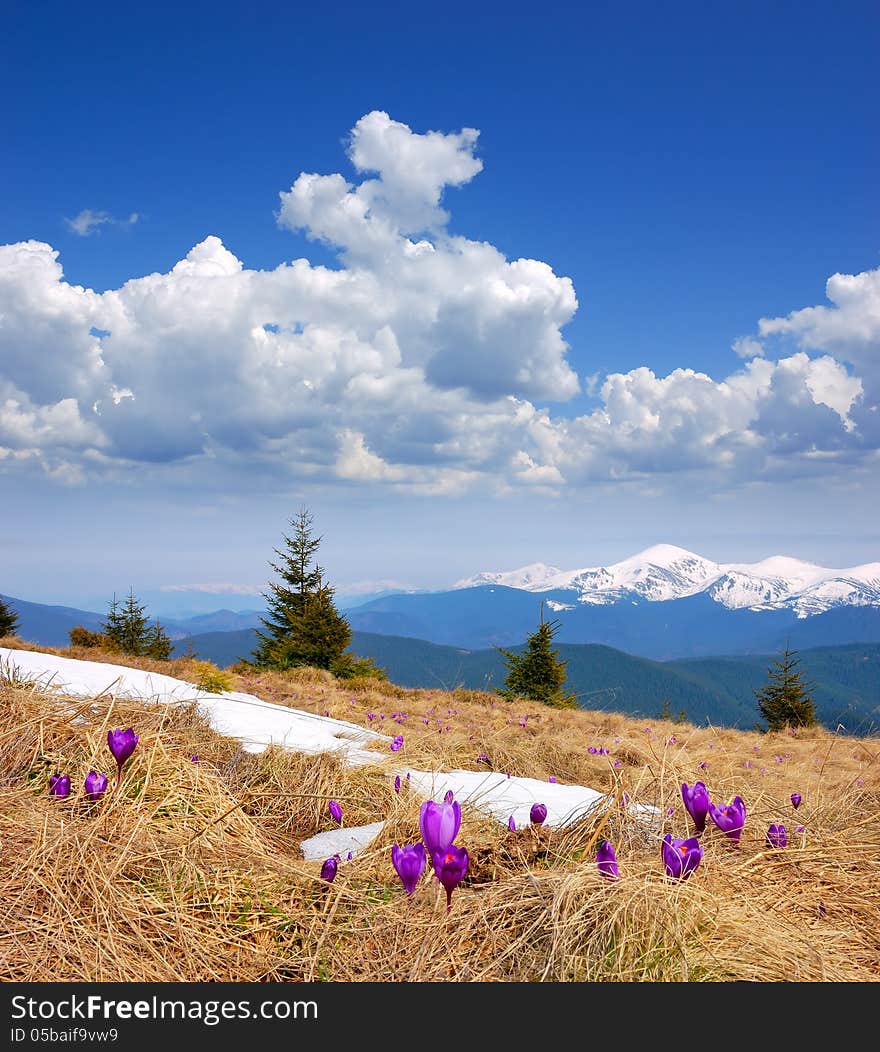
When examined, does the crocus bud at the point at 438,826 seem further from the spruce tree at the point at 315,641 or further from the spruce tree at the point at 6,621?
the spruce tree at the point at 6,621

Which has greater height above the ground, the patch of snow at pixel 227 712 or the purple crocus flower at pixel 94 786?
the purple crocus flower at pixel 94 786

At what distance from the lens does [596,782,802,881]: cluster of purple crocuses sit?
1.92 metres

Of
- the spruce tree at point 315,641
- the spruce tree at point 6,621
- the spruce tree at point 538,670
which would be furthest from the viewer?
the spruce tree at point 6,621

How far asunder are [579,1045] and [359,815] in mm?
2072

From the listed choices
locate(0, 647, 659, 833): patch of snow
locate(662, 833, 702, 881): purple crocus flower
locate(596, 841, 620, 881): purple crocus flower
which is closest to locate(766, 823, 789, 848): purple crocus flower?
locate(0, 647, 659, 833): patch of snow

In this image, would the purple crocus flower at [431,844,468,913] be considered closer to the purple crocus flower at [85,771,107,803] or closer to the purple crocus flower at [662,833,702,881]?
the purple crocus flower at [662,833,702,881]

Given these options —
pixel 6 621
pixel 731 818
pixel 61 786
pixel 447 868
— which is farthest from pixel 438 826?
pixel 6 621

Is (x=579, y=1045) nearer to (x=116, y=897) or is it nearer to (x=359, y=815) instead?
(x=116, y=897)

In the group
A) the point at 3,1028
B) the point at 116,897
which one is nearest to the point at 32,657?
the point at 116,897

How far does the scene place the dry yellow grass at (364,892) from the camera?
1.76 meters

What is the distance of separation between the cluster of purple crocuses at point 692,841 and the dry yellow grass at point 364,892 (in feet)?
0.16

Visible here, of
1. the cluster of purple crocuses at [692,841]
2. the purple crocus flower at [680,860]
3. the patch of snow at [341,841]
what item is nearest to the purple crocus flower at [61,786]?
the patch of snow at [341,841]

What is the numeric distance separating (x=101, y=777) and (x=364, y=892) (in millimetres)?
1222

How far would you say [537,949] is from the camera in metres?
1.77
